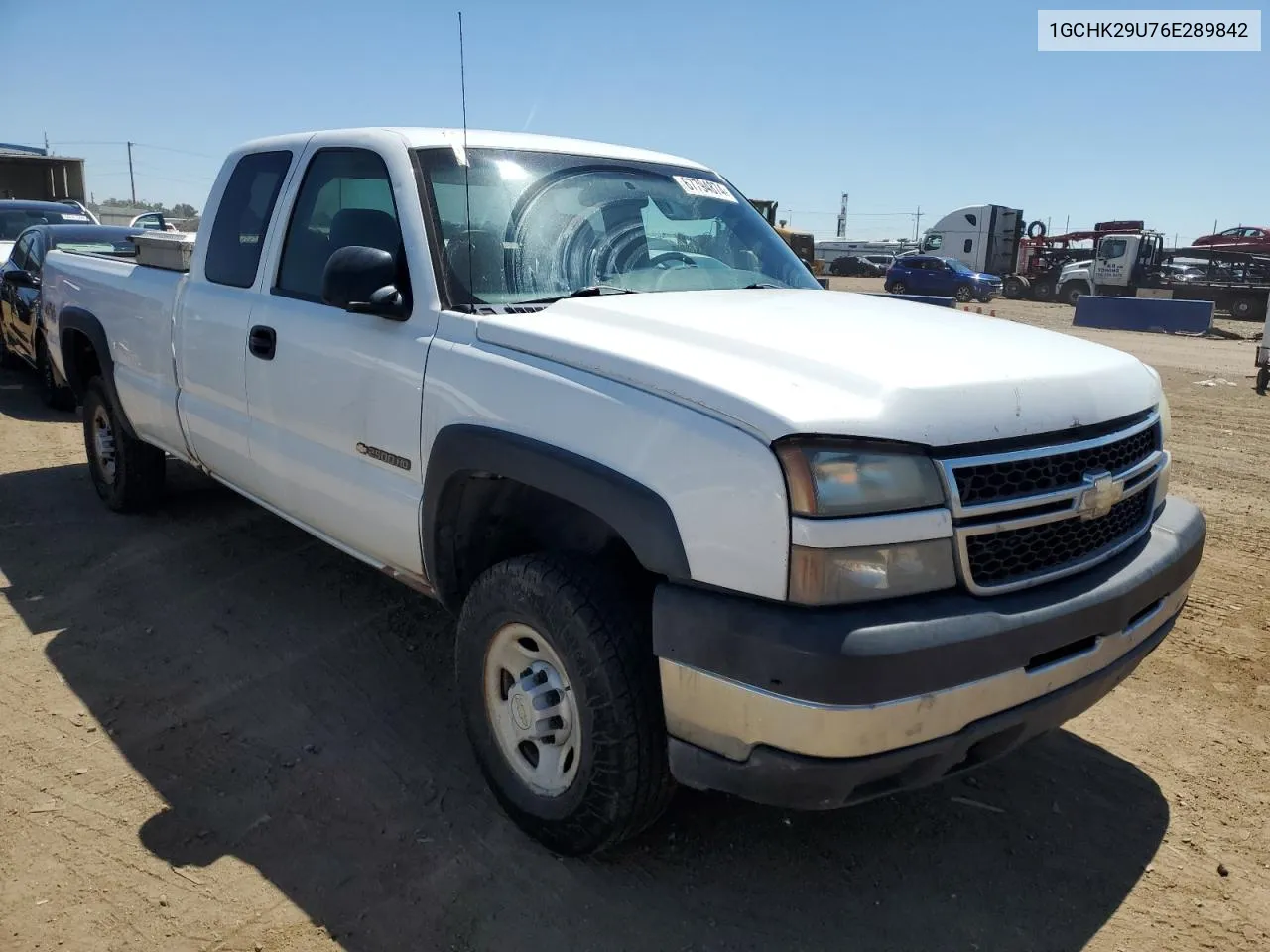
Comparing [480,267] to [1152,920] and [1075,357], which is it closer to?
[1075,357]

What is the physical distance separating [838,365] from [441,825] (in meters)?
1.80

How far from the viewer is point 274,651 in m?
4.10

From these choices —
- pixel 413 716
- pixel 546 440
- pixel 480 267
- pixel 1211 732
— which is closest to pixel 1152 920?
pixel 1211 732

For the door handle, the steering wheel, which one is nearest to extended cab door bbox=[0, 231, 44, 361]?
the door handle

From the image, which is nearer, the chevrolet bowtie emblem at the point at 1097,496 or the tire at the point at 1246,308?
the chevrolet bowtie emblem at the point at 1097,496

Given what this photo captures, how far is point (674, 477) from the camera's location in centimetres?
224

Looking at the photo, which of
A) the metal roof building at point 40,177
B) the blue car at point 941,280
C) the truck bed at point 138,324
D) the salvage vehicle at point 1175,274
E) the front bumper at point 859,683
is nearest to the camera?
the front bumper at point 859,683

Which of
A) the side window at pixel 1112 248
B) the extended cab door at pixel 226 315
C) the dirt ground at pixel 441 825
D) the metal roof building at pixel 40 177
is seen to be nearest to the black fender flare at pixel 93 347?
the extended cab door at pixel 226 315

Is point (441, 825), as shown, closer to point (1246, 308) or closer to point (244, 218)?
point (244, 218)

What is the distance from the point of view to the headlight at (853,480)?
6.85 ft

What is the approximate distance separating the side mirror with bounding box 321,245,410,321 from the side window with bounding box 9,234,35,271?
8431 mm

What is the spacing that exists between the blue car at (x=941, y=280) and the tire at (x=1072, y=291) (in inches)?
137

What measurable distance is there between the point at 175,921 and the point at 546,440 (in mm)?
1584

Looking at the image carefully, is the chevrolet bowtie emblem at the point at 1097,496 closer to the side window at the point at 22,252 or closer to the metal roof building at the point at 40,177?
the side window at the point at 22,252
